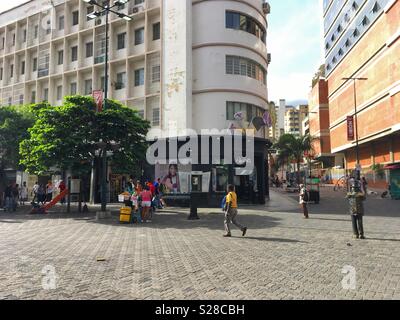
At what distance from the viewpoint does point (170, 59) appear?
25.3 meters

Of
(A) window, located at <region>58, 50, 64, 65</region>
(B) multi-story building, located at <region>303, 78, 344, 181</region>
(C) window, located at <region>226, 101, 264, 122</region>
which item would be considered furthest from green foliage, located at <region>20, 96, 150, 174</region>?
(B) multi-story building, located at <region>303, 78, 344, 181</region>

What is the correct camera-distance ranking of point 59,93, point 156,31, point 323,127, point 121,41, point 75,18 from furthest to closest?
point 323,127 < point 59,93 < point 75,18 < point 121,41 < point 156,31

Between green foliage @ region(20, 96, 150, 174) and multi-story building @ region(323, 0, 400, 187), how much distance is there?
1160 inches

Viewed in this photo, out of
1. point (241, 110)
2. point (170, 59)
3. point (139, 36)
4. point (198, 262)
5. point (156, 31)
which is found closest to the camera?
point (198, 262)

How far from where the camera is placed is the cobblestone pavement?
5.46 metres

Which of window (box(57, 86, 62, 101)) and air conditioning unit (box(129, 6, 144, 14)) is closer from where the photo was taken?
air conditioning unit (box(129, 6, 144, 14))

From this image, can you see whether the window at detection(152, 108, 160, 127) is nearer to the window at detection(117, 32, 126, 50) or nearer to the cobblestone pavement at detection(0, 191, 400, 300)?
the window at detection(117, 32, 126, 50)

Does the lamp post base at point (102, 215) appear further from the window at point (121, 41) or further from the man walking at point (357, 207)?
the window at point (121, 41)

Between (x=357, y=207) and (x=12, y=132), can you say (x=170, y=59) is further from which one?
(x=357, y=207)

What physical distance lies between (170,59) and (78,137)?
11.2 m

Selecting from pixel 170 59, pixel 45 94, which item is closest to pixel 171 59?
pixel 170 59

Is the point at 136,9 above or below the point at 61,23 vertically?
below

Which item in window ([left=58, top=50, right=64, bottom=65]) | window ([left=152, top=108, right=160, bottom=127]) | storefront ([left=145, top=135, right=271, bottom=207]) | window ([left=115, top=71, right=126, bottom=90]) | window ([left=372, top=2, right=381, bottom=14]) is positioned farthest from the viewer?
window ([left=372, top=2, right=381, bottom=14])
